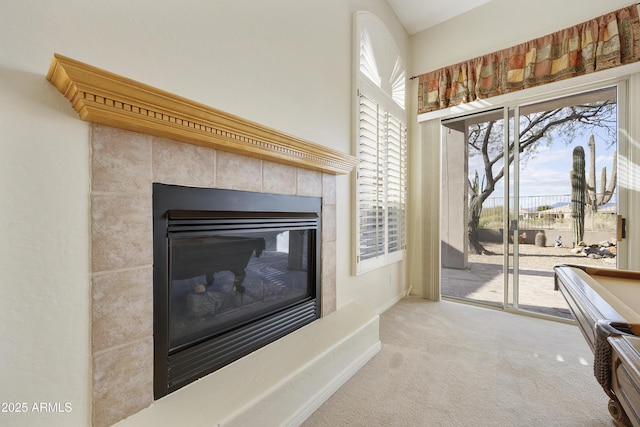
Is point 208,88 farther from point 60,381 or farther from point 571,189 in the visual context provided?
point 571,189

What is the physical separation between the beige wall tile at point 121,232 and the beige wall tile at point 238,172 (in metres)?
0.35

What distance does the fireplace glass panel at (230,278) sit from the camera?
126 centimetres

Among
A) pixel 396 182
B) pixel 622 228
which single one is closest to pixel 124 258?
pixel 396 182

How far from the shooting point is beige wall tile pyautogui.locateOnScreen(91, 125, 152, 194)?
97 centimetres

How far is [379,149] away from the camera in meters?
2.64

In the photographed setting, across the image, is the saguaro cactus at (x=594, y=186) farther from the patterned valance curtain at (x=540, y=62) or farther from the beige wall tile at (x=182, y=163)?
the beige wall tile at (x=182, y=163)

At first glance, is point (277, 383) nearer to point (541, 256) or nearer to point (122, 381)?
point (122, 381)

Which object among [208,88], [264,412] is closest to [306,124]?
[208,88]

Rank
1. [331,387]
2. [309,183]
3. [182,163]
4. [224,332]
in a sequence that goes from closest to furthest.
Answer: [182,163] → [224,332] → [331,387] → [309,183]

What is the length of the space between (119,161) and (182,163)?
236 millimetres

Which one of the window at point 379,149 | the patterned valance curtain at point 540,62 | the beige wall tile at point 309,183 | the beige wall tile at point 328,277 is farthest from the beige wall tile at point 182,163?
the patterned valance curtain at point 540,62

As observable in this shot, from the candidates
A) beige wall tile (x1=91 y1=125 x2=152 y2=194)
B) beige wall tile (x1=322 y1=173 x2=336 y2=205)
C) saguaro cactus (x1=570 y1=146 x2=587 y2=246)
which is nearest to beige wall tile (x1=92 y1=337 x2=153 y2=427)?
beige wall tile (x1=91 y1=125 x2=152 y2=194)

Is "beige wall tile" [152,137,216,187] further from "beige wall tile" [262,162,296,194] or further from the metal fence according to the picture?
the metal fence

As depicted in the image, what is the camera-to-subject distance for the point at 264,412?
3.92 feet
